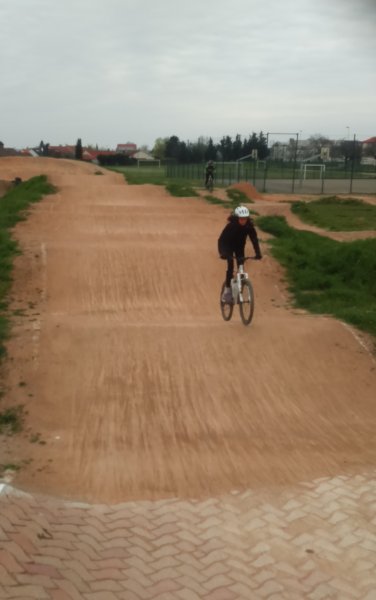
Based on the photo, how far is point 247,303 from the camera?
9484 millimetres

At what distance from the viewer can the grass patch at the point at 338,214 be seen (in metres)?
21.7

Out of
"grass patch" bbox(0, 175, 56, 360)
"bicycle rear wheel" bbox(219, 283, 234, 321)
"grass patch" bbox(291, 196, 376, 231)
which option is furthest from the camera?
"grass patch" bbox(291, 196, 376, 231)

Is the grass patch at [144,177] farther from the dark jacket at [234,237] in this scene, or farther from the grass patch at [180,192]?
the dark jacket at [234,237]

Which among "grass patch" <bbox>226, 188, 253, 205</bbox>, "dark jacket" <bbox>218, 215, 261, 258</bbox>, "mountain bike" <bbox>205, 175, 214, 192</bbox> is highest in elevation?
"mountain bike" <bbox>205, 175, 214, 192</bbox>

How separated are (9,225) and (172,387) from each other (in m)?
9.95

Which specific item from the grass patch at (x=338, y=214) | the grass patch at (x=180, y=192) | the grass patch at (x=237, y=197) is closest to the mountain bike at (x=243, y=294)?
the grass patch at (x=338, y=214)

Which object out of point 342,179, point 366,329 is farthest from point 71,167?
point 366,329

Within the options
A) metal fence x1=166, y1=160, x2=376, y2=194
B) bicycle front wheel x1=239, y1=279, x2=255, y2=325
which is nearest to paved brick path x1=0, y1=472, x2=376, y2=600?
bicycle front wheel x1=239, y1=279, x2=255, y2=325

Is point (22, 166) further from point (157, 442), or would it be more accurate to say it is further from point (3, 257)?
point (157, 442)

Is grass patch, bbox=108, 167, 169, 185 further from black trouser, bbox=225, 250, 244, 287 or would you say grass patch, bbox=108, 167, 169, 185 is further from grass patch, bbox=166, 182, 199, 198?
black trouser, bbox=225, 250, 244, 287

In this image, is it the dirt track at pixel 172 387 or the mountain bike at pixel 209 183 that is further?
the mountain bike at pixel 209 183

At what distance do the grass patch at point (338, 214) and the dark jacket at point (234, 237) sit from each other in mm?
11790

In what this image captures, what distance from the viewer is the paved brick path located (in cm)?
417

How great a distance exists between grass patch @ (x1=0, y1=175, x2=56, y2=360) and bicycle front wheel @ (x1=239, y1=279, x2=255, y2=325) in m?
3.13
